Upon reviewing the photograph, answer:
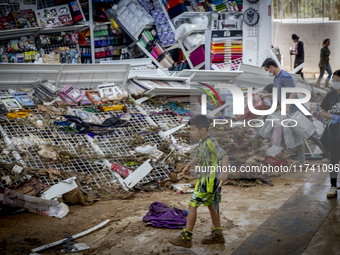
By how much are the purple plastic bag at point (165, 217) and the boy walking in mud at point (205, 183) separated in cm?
39

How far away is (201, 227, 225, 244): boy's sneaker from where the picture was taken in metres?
3.48

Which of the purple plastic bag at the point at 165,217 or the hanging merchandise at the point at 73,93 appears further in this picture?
the hanging merchandise at the point at 73,93

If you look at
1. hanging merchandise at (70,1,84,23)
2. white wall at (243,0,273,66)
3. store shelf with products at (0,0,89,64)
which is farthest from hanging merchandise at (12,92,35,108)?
white wall at (243,0,273,66)

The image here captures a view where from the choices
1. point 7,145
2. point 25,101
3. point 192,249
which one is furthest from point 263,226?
point 25,101

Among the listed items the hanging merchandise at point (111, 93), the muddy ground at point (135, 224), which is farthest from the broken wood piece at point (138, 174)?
the hanging merchandise at point (111, 93)

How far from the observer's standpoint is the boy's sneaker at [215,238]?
348 cm

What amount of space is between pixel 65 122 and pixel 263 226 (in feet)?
12.5

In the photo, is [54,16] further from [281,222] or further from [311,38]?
[311,38]

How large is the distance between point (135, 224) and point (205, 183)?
40.5 inches

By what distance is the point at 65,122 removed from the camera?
630 cm

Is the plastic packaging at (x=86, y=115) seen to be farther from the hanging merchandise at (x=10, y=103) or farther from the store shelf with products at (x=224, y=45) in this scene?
the store shelf with products at (x=224, y=45)

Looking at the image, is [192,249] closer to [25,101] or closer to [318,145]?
[318,145]

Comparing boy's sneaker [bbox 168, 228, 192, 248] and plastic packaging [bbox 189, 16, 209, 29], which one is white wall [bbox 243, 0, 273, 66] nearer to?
plastic packaging [bbox 189, 16, 209, 29]

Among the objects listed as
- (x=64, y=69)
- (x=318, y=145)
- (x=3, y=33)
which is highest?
(x=3, y=33)
